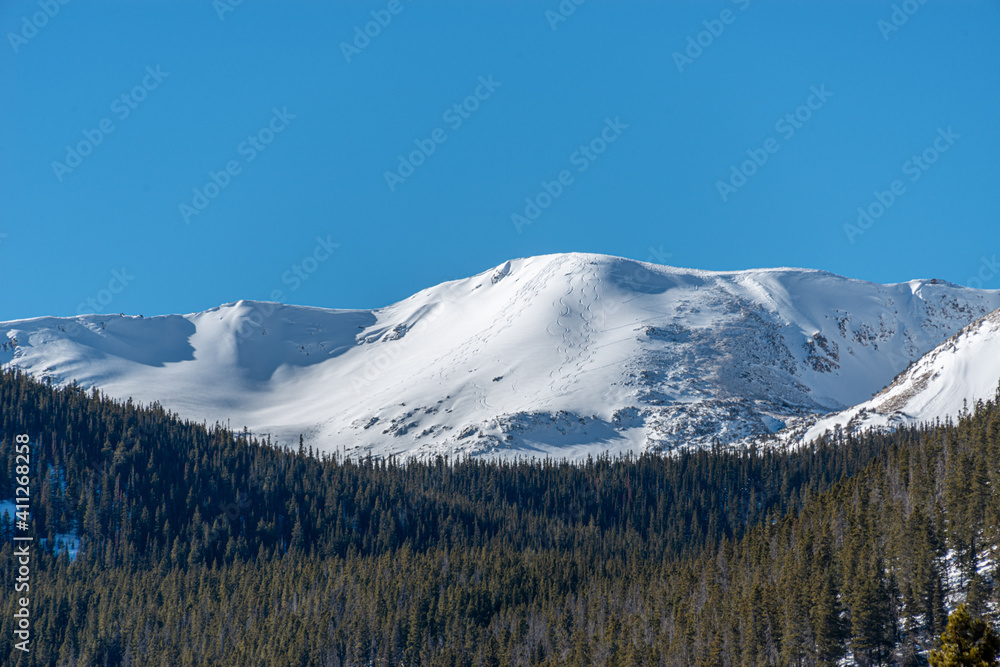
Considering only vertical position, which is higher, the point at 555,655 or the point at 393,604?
the point at 393,604

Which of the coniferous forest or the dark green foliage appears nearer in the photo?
the dark green foliage

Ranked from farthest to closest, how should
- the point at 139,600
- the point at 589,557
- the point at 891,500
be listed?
the point at 589,557 < the point at 139,600 < the point at 891,500

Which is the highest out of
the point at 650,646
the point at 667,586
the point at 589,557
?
the point at 589,557

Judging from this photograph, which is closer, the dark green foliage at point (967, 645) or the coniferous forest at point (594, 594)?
the dark green foliage at point (967, 645)

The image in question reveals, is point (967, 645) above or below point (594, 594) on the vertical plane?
below

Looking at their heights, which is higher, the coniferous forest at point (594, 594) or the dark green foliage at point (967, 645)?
the coniferous forest at point (594, 594)

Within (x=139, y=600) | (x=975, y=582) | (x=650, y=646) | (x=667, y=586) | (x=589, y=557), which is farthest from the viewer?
(x=589, y=557)

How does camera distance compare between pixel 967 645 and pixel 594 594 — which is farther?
pixel 594 594

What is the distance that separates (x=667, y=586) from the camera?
417 feet

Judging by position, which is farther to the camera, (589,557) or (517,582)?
(589,557)

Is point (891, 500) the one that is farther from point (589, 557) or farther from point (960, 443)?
point (589, 557)

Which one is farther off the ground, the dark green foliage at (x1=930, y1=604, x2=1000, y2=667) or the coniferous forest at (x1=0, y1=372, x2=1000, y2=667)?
the coniferous forest at (x1=0, y1=372, x2=1000, y2=667)

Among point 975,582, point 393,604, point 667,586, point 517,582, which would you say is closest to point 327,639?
point 393,604

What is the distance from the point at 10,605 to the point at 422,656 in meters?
63.1
